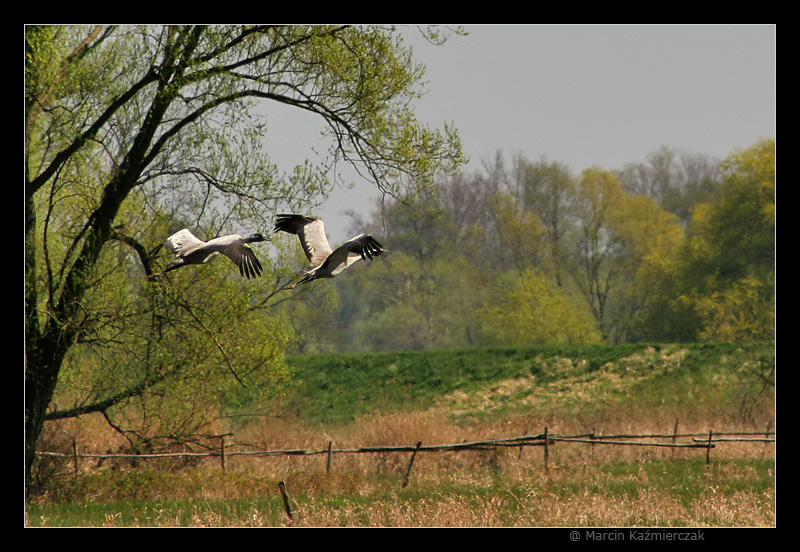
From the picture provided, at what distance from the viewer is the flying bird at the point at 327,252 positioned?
230 inches

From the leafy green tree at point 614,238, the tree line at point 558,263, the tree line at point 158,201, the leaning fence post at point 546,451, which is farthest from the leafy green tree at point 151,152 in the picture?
the leafy green tree at point 614,238

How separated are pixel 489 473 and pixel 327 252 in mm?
8948

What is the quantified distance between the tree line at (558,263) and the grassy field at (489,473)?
9.00 meters

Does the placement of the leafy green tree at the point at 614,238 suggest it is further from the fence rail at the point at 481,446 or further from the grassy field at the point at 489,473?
the fence rail at the point at 481,446

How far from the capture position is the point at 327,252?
6516mm

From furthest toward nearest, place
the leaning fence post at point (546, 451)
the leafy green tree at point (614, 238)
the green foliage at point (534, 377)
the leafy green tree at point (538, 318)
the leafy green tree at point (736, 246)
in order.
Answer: the leafy green tree at point (614, 238)
the leafy green tree at point (538, 318)
the leafy green tree at point (736, 246)
the green foliage at point (534, 377)
the leaning fence post at point (546, 451)

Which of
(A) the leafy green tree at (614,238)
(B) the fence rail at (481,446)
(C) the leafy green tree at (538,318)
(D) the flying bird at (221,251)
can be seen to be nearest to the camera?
(D) the flying bird at (221,251)

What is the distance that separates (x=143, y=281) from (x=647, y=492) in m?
8.54

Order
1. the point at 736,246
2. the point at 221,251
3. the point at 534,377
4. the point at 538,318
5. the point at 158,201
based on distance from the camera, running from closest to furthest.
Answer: the point at 221,251, the point at 158,201, the point at 534,377, the point at 736,246, the point at 538,318

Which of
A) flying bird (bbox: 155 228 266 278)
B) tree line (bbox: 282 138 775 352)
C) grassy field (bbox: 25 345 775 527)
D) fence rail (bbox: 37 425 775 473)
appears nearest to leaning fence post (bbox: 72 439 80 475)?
fence rail (bbox: 37 425 775 473)

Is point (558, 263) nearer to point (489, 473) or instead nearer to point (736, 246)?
point (736, 246)

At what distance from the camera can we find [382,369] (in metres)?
30.5

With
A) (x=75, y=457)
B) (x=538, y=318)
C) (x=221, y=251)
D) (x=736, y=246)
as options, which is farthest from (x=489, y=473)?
(x=736, y=246)
